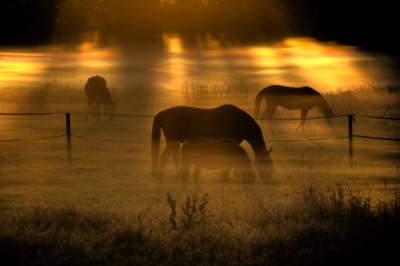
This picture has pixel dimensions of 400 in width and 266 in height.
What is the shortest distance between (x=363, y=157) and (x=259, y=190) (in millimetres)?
5118

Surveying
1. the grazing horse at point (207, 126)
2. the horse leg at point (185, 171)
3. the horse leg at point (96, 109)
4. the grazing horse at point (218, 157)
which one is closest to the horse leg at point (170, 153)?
the grazing horse at point (207, 126)

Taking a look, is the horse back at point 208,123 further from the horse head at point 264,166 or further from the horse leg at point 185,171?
the horse leg at point 185,171

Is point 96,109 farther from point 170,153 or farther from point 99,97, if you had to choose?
point 170,153

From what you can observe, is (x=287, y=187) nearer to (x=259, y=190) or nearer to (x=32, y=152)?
(x=259, y=190)

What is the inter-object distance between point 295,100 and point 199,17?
17.4 meters

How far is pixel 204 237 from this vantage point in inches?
316

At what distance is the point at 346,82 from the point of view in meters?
49.3

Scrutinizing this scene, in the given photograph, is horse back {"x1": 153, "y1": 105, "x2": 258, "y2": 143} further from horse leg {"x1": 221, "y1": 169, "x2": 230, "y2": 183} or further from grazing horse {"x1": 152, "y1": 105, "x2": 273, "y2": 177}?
horse leg {"x1": 221, "y1": 169, "x2": 230, "y2": 183}

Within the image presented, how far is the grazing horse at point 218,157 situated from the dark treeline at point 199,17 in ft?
49.8

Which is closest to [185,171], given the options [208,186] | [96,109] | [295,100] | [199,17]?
[208,186]

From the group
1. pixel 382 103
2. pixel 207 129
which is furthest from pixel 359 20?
pixel 207 129

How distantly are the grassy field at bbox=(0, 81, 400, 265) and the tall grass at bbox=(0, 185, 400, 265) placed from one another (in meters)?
0.02

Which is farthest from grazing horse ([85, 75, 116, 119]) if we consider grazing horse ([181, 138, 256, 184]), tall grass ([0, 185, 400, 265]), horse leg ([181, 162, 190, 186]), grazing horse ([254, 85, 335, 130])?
tall grass ([0, 185, 400, 265])

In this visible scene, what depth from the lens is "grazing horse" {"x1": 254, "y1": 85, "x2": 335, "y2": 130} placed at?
2016cm
